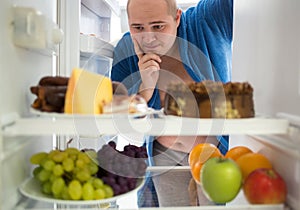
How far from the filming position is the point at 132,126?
2.52 feet

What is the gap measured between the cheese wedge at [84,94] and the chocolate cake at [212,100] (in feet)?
0.58

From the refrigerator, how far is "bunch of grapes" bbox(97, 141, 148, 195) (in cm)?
3

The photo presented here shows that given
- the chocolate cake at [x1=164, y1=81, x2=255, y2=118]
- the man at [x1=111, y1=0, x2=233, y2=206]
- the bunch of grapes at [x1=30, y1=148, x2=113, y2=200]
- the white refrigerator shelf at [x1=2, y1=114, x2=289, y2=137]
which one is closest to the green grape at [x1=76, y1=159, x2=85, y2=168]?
the bunch of grapes at [x1=30, y1=148, x2=113, y2=200]

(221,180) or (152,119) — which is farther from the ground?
(152,119)

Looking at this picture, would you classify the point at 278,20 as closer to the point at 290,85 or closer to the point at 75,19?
the point at 290,85

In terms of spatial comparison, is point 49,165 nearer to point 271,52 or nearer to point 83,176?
point 83,176

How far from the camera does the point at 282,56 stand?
3.24ft

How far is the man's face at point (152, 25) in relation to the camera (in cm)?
163

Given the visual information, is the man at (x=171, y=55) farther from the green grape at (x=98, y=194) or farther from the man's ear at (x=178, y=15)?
the green grape at (x=98, y=194)

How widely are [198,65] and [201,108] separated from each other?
3.08 ft

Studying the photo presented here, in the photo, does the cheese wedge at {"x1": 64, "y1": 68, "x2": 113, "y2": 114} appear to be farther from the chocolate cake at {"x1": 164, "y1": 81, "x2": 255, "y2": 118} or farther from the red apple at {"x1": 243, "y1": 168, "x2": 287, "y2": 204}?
the red apple at {"x1": 243, "y1": 168, "x2": 287, "y2": 204}

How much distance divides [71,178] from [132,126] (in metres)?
0.22

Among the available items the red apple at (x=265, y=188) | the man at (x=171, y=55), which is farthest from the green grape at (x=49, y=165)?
the man at (x=171, y=55)

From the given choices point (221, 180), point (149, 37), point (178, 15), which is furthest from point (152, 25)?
point (221, 180)
